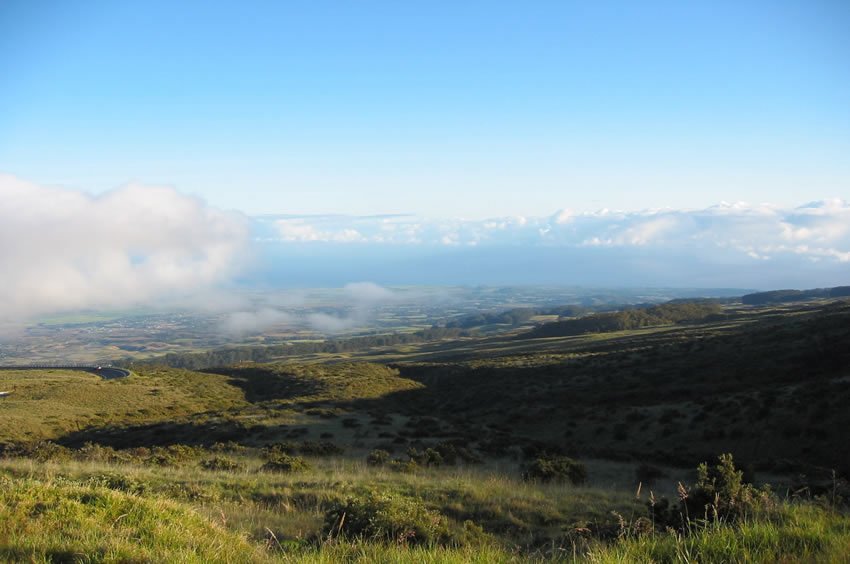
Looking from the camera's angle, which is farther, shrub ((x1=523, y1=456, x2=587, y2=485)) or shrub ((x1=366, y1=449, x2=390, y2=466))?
shrub ((x1=366, y1=449, x2=390, y2=466))

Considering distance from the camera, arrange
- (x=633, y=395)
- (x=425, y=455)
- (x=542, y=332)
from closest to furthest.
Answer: (x=425, y=455), (x=633, y=395), (x=542, y=332)

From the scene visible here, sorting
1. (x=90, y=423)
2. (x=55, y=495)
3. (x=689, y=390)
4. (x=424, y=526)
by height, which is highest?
(x=55, y=495)

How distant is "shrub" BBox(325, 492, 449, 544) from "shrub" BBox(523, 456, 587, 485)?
7.41 metres

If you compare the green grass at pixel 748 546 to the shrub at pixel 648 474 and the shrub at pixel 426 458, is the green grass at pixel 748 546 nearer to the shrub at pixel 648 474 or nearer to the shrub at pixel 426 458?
the shrub at pixel 648 474

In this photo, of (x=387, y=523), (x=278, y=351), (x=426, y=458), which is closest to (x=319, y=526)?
(x=387, y=523)

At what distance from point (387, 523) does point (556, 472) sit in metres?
9.13

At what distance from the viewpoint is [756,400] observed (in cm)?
2384

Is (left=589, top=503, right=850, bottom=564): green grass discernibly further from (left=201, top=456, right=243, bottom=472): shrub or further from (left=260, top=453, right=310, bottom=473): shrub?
(left=201, top=456, right=243, bottom=472): shrub

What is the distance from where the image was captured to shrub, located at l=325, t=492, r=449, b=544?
633cm

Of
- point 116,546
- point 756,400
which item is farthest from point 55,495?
point 756,400

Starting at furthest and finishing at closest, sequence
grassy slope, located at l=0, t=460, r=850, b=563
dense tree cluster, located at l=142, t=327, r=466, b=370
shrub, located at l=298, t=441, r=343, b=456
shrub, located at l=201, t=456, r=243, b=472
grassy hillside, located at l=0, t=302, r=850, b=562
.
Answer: dense tree cluster, located at l=142, t=327, r=466, b=370
shrub, located at l=298, t=441, r=343, b=456
shrub, located at l=201, t=456, r=243, b=472
grassy hillside, located at l=0, t=302, r=850, b=562
grassy slope, located at l=0, t=460, r=850, b=563

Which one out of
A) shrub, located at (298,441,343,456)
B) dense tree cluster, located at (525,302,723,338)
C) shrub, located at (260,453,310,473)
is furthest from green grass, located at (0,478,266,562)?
dense tree cluster, located at (525,302,723,338)

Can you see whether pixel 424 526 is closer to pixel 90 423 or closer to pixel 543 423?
pixel 543 423

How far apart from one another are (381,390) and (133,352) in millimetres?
147137
